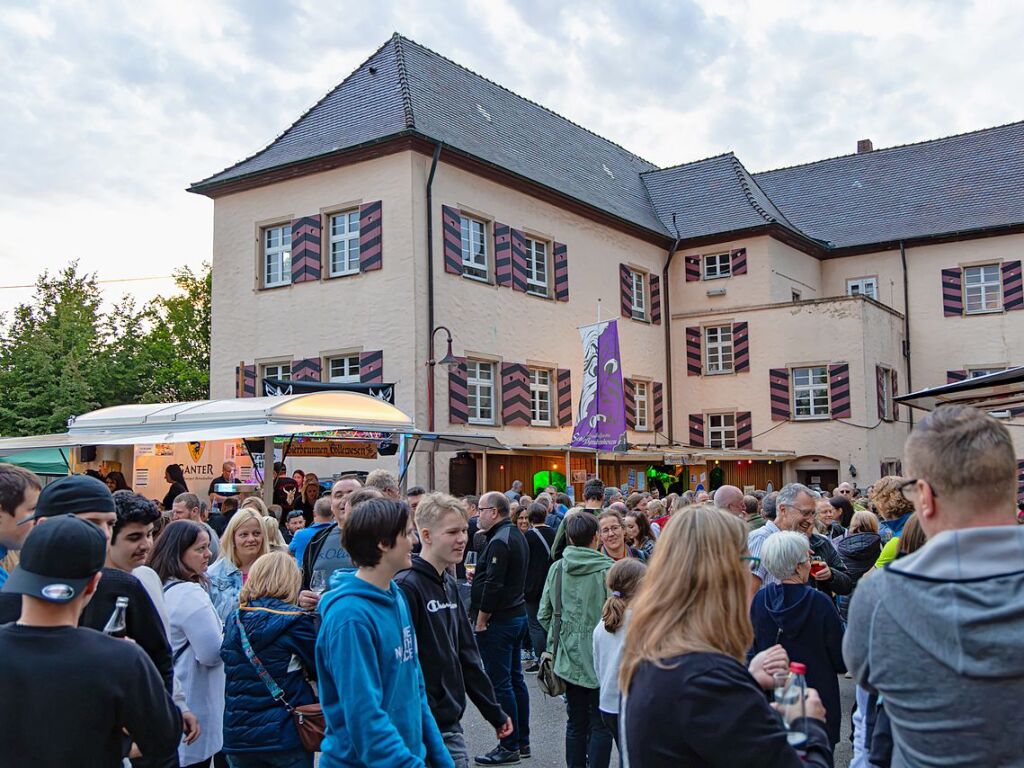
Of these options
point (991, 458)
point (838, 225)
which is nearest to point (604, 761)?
point (991, 458)

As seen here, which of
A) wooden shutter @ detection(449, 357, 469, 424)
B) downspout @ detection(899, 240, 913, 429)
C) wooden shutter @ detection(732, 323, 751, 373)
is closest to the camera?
wooden shutter @ detection(449, 357, 469, 424)

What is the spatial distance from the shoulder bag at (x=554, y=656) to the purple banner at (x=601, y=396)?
1326cm

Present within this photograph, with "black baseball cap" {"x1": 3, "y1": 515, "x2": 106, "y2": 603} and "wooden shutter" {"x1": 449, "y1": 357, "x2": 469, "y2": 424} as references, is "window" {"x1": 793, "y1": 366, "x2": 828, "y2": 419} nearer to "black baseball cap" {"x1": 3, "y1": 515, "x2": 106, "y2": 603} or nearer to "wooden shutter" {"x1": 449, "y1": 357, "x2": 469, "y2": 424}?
"wooden shutter" {"x1": 449, "y1": 357, "x2": 469, "y2": 424}

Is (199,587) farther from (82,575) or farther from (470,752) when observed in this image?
→ (470,752)

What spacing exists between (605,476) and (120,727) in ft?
67.4

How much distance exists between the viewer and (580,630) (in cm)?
597

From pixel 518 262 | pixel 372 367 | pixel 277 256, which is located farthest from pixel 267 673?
pixel 277 256

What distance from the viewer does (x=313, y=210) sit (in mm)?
21281

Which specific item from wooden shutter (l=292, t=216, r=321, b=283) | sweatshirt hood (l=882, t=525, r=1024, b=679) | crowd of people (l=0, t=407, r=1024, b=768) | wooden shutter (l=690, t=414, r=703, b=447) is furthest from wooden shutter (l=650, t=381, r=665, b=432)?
sweatshirt hood (l=882, t=525, r=1024, b=679)

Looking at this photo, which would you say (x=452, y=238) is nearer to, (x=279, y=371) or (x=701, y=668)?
(x=279, y=371)

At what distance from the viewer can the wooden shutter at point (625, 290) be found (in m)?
26.0

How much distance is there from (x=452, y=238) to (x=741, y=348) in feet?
36.2

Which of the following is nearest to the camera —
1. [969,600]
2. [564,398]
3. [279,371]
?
[969,600]

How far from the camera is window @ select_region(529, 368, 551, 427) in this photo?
896 inches
